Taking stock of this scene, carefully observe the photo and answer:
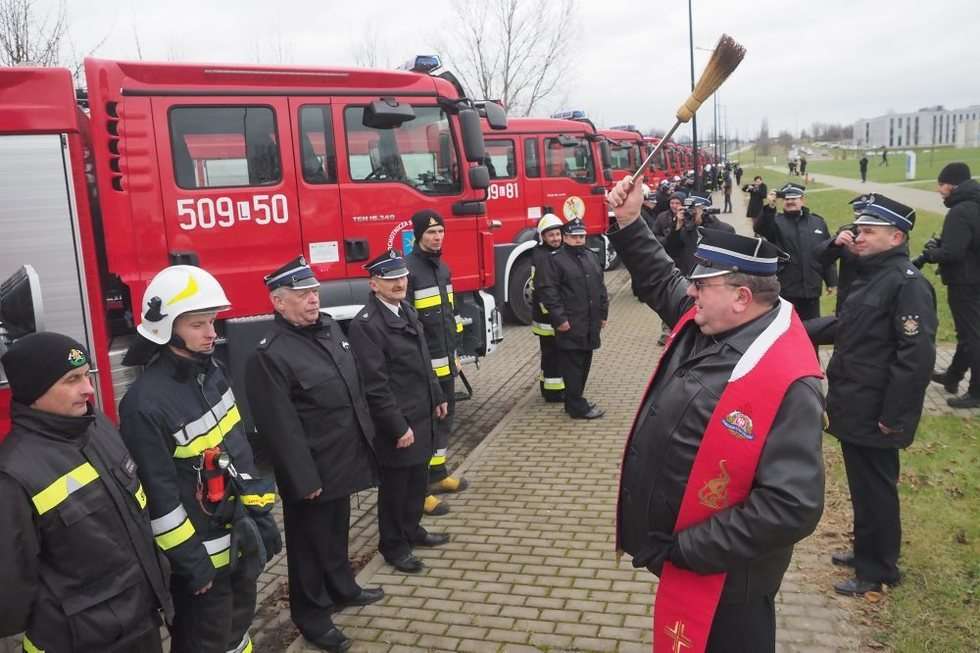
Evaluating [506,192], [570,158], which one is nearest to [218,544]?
[506,192]

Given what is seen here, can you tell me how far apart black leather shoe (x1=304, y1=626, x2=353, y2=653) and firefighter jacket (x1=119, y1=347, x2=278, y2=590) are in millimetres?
978

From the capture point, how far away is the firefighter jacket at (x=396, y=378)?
4.44 metres

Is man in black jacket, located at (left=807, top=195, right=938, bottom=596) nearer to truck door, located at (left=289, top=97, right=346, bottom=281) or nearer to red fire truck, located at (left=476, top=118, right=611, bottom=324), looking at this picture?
truck door, located at (left=289, top=97, right=346, bottom=281)

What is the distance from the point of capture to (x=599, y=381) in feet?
29.4

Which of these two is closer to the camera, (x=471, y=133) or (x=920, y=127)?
(x=471, y=133)

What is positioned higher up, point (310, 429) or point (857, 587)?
point (310, 429)

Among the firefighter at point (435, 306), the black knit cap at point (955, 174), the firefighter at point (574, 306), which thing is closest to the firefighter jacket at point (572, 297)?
the firefighter at point (574, 306)

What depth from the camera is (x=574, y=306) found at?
741 cm

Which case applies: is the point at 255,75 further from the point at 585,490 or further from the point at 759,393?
the point at 759,393

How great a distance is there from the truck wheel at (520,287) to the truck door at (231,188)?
20.2 feet

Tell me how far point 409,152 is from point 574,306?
2.23 meters

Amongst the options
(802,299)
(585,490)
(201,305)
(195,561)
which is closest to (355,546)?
(585,490)

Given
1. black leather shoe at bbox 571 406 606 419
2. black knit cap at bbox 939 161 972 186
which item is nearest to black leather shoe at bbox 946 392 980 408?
black knit cap at bbox 939 161 972 186

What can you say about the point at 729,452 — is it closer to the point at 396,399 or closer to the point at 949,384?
the point at 396,399
